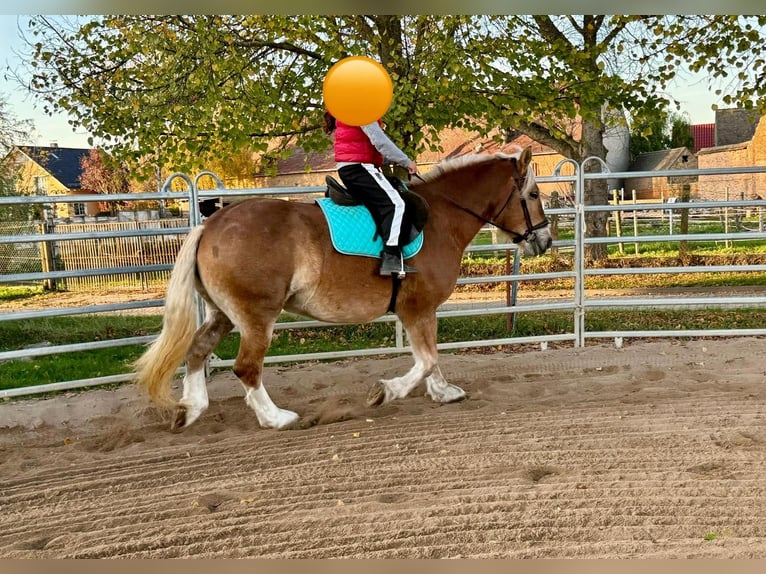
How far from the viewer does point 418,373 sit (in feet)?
17.9

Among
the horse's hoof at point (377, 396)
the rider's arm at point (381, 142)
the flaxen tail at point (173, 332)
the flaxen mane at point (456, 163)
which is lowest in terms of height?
the horse's hoof at point (377, 396)

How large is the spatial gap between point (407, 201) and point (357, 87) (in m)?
1.05

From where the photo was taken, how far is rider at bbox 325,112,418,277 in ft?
17.2

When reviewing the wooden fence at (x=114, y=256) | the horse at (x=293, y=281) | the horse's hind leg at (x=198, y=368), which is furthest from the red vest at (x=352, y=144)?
the wooden fence at (x=114, y=256)

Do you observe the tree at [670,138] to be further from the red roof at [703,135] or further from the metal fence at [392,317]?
the metal fence at [392,317]

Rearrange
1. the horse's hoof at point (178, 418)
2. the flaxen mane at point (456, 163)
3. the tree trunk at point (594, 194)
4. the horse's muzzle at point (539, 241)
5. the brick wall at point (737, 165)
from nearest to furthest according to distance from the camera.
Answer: the horse's hoof at point (178, 418) → the flaxen mane at point (456, 163) → the horse's muzzle at point (539, 241) → the tree trunk at point (594, 194) → the brick wall at point (737, 165)

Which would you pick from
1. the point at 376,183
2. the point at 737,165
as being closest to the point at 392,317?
the point at 376,183

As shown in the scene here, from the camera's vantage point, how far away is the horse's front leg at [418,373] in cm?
544

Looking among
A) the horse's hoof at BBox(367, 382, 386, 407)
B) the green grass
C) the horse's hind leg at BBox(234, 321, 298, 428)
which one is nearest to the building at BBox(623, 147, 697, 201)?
the green grass

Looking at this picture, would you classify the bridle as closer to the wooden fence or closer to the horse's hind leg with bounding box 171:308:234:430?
the horse's hind leg with bounding box 171:308:234:430

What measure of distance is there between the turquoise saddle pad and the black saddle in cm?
5

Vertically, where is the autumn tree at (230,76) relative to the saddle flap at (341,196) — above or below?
above

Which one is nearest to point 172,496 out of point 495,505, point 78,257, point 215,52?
point 495,505

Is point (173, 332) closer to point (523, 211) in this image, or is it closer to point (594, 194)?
point (523, 211)
